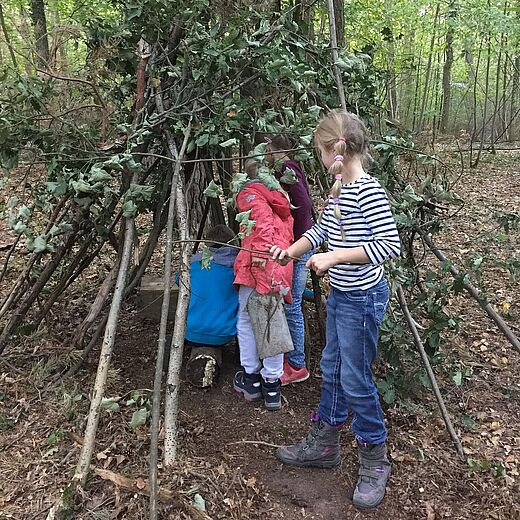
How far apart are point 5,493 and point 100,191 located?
55.8 inches

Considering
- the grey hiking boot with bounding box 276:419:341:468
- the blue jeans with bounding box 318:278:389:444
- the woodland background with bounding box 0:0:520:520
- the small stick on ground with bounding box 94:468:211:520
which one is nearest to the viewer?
the small stick on ground with bounding box 94:468:211:520

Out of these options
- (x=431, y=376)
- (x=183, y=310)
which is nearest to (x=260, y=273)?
(x=183, y=310)

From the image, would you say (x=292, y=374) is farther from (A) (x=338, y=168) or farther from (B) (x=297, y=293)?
(A) (x=338, y=168)

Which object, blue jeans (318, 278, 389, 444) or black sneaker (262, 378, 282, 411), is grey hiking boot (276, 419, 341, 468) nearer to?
blue jeans (318, 278, 389, 444)

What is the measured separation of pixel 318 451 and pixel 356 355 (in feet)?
1.97

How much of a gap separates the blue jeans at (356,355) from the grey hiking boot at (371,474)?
62 mm

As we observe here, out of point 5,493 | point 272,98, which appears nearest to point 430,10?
point 272,98

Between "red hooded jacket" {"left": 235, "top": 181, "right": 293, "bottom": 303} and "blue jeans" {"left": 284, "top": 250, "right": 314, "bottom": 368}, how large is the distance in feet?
0.70

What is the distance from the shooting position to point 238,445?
2.68 metres

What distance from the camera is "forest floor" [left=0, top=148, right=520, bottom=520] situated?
229cm

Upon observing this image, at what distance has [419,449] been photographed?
8.80ft

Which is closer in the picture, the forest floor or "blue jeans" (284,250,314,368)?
the forest floor

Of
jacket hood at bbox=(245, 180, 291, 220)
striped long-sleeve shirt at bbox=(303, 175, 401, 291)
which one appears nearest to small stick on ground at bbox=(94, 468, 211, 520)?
striped long-sleeve shirt at bbox=(303, 175, 401, 291)

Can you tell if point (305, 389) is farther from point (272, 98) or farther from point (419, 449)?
point (272, 98)
